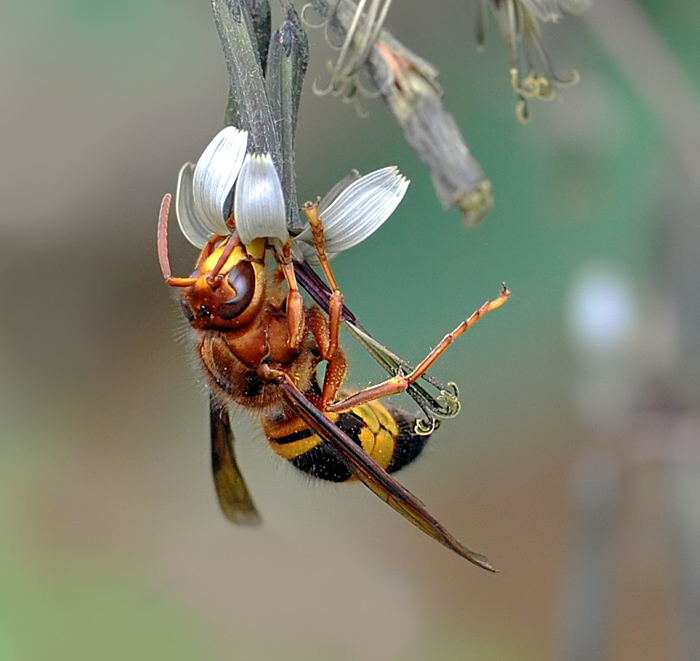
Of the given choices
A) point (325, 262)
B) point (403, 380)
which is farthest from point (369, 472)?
point (325, 262)

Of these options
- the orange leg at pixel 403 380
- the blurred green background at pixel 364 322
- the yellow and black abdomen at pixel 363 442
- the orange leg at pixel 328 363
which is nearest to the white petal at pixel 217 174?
the orange leg at pixel 328 363

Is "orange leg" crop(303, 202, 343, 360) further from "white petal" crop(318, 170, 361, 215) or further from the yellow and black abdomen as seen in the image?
the yellow and black abdomen

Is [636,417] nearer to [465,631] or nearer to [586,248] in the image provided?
[586,248]

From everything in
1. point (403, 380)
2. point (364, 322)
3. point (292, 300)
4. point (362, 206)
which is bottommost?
point (364, 322)

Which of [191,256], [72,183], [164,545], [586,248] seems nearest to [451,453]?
[586,248]

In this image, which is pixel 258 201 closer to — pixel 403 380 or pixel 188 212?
pixel 188 212

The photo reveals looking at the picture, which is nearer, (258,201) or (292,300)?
(258,201)

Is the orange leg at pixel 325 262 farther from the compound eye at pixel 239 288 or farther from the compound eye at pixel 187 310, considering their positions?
the compound eye at pixel 187 310
